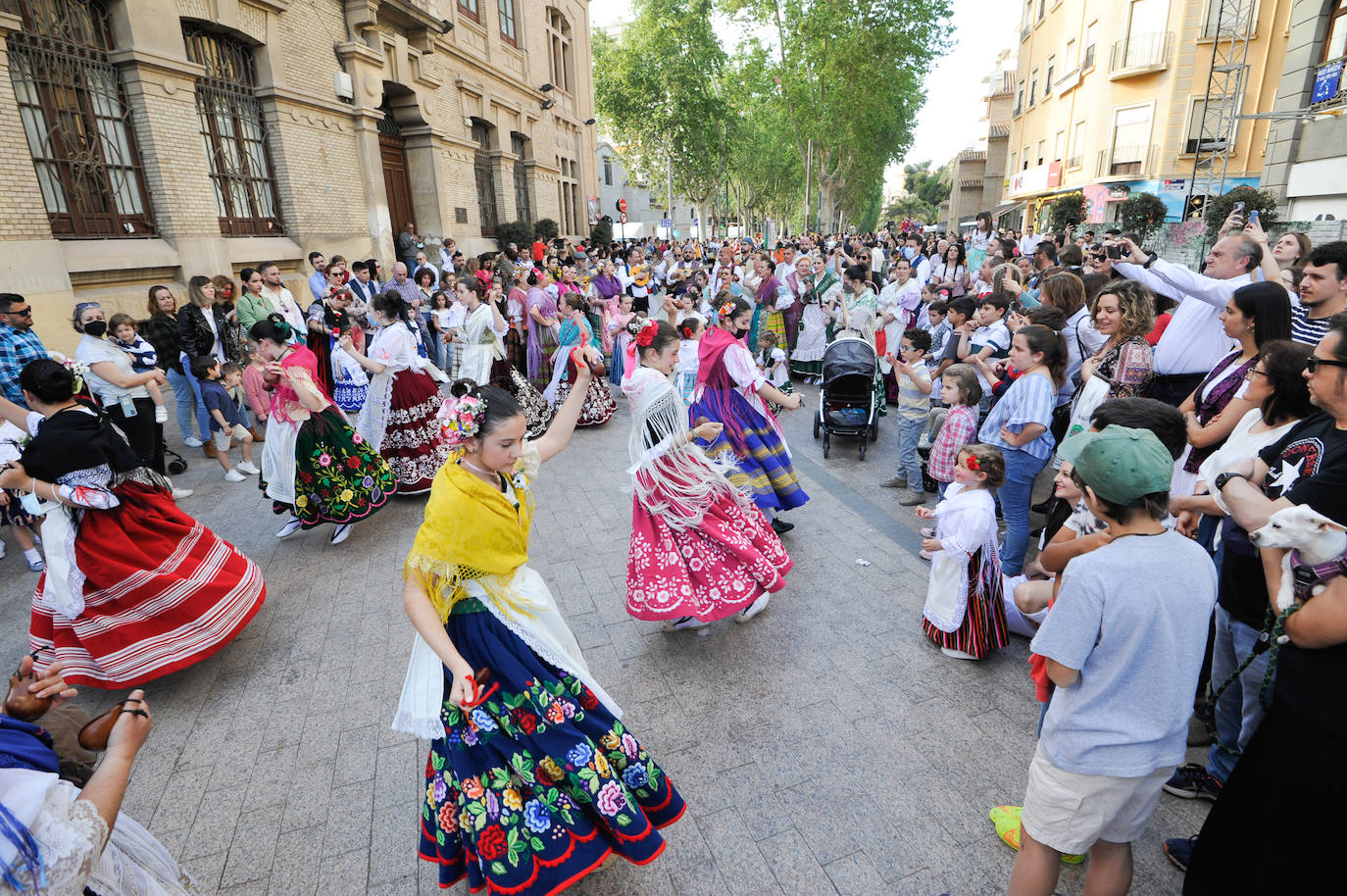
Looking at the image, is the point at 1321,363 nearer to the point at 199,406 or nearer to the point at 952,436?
the point at 952,436

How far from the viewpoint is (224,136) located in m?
11.3

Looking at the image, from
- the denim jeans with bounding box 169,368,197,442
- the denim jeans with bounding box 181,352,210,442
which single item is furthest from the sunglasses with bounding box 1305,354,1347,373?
the denim jeans with bounding box 169,368,197,442

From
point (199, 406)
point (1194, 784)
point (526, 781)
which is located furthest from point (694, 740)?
point (199, 406)

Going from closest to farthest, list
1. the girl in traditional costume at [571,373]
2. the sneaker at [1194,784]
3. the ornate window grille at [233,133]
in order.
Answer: the sneaker at [1194,784], the girl in traditional costume at [571,373], the ornate window grille at [233,133]

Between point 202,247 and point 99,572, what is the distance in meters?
9.02

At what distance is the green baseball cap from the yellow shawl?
1.85 meters

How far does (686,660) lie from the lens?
3965 mm

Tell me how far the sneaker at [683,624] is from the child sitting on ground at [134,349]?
509 centimetres

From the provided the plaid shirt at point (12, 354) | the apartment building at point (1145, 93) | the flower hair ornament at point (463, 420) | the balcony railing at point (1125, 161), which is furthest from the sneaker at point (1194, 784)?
the balcony railing at point (1125, 161)

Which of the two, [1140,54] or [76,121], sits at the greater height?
[1140,54]

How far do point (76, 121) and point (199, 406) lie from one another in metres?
4.86

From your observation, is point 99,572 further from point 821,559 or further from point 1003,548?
point 1003,548

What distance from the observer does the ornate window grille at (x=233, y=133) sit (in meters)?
11.0

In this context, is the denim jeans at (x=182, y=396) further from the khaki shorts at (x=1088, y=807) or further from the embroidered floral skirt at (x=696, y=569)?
the khaki shorts at (x=1088, y=807)
